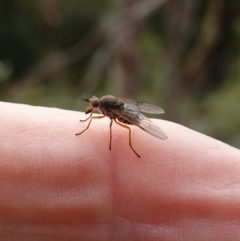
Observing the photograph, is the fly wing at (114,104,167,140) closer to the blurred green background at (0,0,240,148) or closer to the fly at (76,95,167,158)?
the fly at (76,95,167,158)

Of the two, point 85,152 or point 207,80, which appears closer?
point 85,152

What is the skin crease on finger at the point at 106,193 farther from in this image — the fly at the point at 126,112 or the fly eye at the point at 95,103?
the fly eye at the point at 95,103

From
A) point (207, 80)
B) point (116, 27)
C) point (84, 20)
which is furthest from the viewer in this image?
point (84, 20)

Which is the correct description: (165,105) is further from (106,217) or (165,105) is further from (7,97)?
(106,217)

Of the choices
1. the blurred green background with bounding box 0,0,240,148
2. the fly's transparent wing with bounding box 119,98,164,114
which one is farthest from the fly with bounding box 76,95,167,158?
the blurred green background with bounding box 0,0,240,148

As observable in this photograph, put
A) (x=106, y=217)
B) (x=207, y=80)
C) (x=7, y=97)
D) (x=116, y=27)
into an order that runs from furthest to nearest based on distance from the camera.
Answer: (x=207, y=80) < (x=7, y=97) < (x=116, y=27) < (x=106, y=217)

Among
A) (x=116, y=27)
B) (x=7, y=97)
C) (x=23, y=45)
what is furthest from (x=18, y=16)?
(x=116, y=27)

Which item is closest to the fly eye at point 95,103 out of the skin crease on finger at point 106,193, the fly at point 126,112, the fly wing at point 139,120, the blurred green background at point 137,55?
the fly at point 126,112

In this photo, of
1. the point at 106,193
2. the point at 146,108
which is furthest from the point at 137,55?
the point at 106,193
